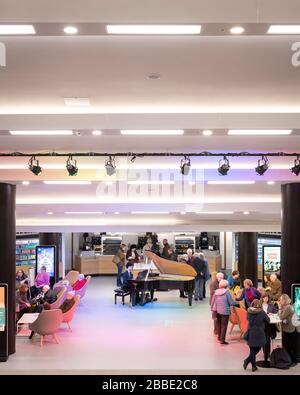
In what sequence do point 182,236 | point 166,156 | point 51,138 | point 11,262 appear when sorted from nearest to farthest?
point 51,138 < point 166,156 < point 11,262 < point 182,236

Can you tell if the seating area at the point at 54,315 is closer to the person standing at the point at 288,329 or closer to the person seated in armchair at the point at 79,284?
the person seated in armchair at the point at 79,284

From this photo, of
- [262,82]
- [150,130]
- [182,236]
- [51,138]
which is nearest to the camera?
[262,82]

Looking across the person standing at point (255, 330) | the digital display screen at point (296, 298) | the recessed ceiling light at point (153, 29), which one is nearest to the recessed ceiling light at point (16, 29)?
the recessed ceiling light at point (153, 29)

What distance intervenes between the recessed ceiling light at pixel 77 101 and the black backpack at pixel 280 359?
6063 mm

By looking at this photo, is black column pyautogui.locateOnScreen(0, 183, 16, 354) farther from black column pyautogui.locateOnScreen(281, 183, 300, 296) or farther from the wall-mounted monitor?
the wall-mounted monitor

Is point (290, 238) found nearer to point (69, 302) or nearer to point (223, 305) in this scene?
point (223, 305)

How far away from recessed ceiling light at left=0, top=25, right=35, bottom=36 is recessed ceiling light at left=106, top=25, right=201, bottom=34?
0.55m

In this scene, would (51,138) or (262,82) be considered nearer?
(262,82)

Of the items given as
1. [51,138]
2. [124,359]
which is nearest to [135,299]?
[124,359]

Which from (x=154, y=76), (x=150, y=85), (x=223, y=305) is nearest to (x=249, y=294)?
(x=223, y=305)

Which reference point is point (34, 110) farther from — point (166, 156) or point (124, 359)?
point (124, 359)

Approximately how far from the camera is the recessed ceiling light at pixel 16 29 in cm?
392

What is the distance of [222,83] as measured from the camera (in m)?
5.87

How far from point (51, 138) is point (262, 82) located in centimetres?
324
